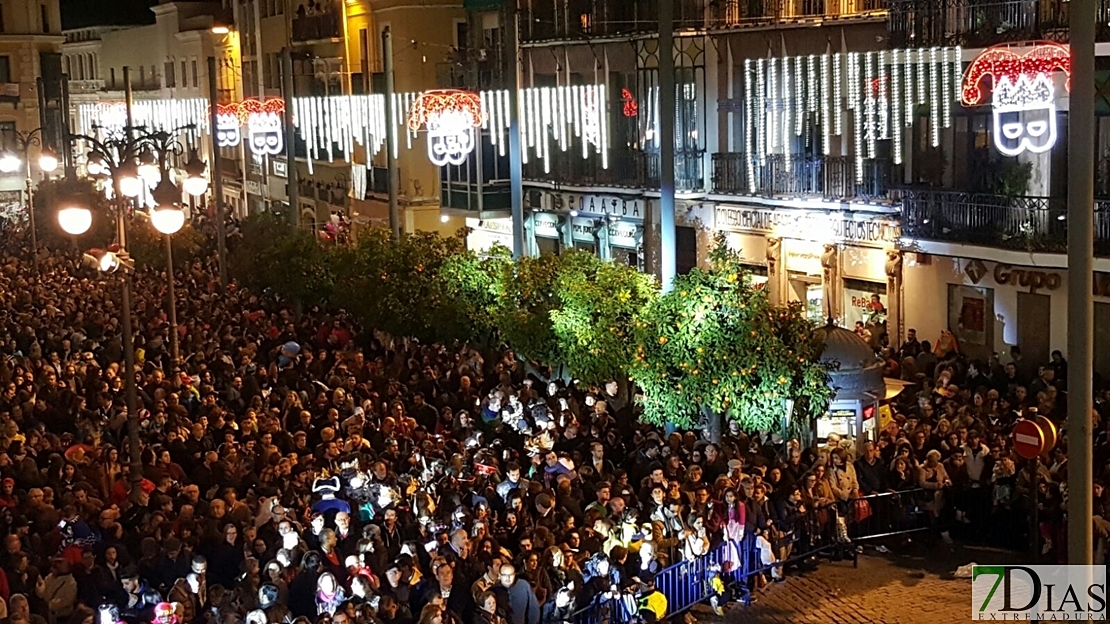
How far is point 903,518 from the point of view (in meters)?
18.1

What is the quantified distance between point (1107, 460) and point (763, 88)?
1666 cm

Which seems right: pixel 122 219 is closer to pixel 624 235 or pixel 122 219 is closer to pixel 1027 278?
pixel 1027 278

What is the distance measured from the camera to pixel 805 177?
106 ft

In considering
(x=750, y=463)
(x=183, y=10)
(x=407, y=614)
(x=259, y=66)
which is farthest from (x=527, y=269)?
(x=183, y=10)

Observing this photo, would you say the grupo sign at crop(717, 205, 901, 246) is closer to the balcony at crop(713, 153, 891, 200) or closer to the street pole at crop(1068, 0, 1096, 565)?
the balcony at crop(713, 153, 891, 200)

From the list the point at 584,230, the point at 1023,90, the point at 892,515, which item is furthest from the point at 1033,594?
the point at 584,230

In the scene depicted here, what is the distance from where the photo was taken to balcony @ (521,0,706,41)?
3641 centimetres

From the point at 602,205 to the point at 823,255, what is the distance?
29.5 feet

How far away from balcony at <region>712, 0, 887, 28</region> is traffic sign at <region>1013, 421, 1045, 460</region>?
1769 centimetres

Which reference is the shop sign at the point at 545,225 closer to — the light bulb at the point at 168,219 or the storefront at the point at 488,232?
the storefront at the point at 488,232

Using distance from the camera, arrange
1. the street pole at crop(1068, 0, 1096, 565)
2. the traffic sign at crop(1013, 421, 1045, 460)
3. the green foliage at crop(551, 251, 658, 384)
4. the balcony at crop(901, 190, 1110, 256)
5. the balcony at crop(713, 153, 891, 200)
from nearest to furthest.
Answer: the street pole at crop(1068, 0, 1096, 565) < the traffic sign at crop(1013, 421, 1045, 460) < the green foliage at crop(551, 251, 658, 384) < the balcony at crop(901, 190, 1110, 256) < the balcony at crop(713, 153, 891, 200)

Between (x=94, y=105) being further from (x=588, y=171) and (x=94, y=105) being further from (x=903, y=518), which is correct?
(x=903, y=518)

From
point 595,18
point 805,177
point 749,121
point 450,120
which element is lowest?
point 805,177

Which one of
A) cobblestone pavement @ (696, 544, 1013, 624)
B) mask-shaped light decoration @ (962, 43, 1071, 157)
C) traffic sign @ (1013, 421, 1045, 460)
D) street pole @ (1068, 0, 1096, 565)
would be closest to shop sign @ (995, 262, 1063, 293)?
mask-shaped light decoration @ (962, 43, 1071, 157)
